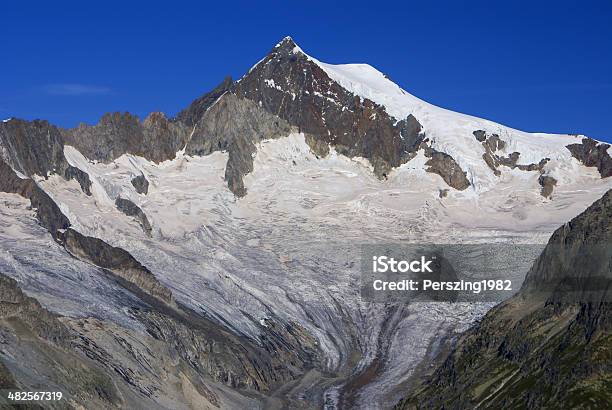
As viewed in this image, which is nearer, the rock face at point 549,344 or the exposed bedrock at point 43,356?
the rock face at point 549,344

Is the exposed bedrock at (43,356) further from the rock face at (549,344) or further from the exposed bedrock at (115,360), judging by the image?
the rock face at (549,344)

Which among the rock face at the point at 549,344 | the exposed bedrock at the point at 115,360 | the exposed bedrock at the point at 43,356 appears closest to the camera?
the rock face at the point at 549,344

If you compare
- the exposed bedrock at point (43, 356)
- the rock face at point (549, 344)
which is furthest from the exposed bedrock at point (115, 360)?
the rock face at point (549, 344)

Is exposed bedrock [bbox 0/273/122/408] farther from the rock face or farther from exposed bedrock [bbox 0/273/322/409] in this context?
the rock face

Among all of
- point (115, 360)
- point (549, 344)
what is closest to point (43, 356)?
point (115, 360)

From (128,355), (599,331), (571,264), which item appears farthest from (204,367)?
(599,331)

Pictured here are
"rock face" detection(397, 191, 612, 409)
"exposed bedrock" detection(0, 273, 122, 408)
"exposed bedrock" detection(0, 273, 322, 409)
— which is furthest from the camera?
"exposed bedrock" detection(0, 273, 322, 409)

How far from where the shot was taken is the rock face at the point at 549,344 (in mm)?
124812

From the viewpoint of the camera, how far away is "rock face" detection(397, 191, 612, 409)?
125 meters

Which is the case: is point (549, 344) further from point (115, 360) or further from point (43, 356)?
point (115, 360)

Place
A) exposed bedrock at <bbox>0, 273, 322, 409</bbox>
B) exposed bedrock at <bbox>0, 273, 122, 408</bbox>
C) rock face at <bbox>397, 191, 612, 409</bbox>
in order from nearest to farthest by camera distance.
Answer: rock face at <bbox>397, 191, 612, 409</bbox> < exposed bedrock at <bbox>0, 273, 122, 408</bbox> < exposed bedrock at <bbox>0, 273, 322, 409</bbox>

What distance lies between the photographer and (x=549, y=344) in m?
139

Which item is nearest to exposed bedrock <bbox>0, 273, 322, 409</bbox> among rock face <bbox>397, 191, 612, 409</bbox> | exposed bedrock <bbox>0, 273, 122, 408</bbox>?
exposed bedrock <bbox>0, 273, 122, 408</bbox>

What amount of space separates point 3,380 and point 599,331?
50.9 metres
